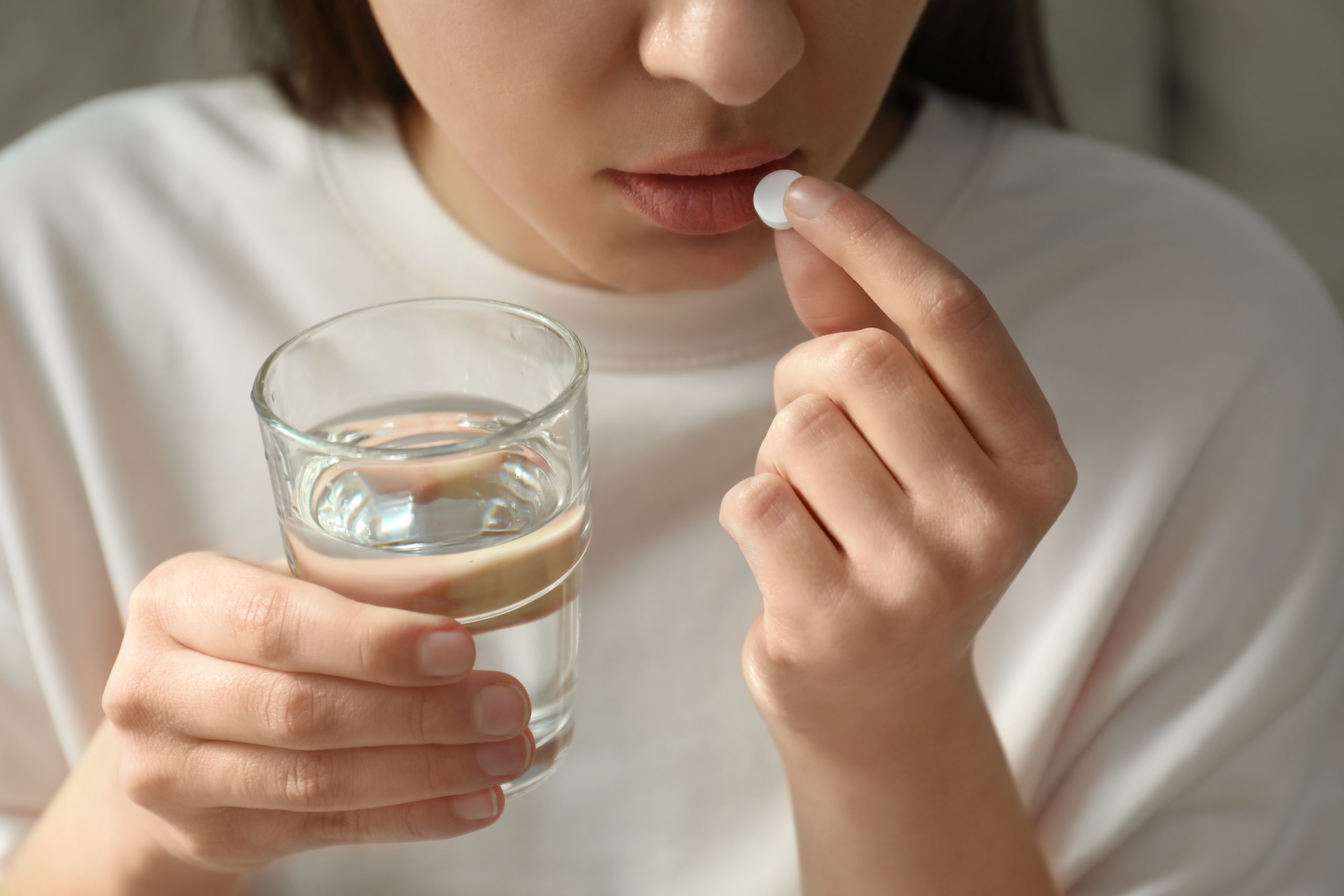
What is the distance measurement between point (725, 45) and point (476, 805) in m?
0.39

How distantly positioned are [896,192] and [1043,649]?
0.35 m

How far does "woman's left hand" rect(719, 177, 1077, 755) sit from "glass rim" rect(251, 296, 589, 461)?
0.10 m

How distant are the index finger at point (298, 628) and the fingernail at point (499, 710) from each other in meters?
0.02

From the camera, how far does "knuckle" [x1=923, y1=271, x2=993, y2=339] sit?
58 centimetres

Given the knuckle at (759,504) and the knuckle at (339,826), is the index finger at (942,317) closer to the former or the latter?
the knuckle at (759,504)

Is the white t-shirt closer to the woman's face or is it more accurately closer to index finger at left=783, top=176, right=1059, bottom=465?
the woman's face

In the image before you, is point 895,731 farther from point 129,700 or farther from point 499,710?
point 129,700

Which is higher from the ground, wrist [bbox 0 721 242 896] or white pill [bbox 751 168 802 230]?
white pill [bbox 751 168 802 230]

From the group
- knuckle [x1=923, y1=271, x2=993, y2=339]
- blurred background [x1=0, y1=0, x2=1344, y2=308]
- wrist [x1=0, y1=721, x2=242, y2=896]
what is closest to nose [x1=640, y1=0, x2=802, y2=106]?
knuckle [x1=923, y1=271, x2=993, y2=339]

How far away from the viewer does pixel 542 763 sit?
0.65 metres

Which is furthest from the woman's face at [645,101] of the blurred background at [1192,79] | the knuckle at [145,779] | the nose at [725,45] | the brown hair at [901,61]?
the blurred background at [1192,79]

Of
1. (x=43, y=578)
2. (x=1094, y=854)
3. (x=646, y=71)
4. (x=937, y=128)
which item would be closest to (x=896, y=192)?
(x=937, y=128)

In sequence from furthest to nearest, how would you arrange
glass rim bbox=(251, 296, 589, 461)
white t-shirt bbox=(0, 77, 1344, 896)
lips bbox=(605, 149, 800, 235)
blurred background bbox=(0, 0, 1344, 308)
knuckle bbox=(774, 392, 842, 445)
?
1. blurred background bbox=(0, 0, 1344, 308)
2. white t-shirt bbox=(0, 77, 1344, 896)
3. lips bbox=(605, 149, 800, 235)
4. knuckle bbox=(774, 392, 842, 445)
5. glass rim bbox=(251, 296, 589, 461)

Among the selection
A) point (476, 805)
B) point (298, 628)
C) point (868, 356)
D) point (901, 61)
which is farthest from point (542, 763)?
point (901, 61)
